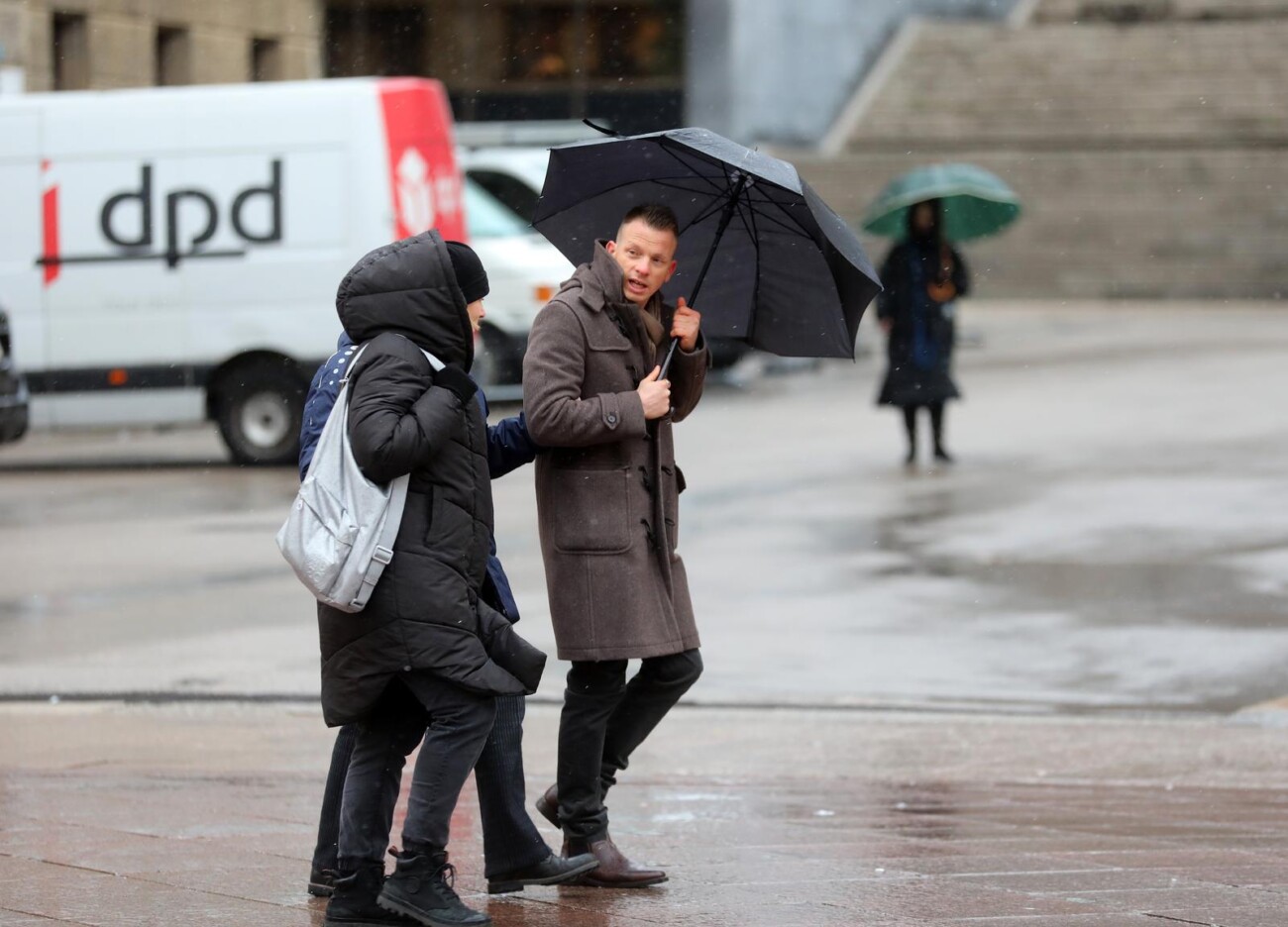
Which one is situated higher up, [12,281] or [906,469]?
[12,281]

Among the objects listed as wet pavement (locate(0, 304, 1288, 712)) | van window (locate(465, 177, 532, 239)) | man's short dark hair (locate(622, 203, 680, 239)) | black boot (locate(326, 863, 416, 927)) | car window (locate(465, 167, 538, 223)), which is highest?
man's short dark hair (locate(622, 203, 680, 239))

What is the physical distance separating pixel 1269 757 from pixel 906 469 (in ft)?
26.6

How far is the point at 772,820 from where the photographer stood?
5.86 meters

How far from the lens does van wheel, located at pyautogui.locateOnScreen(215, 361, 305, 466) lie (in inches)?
614

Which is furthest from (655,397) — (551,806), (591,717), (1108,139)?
(1108,139)

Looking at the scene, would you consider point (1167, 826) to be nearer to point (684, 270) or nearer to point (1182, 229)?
point (684, 270)

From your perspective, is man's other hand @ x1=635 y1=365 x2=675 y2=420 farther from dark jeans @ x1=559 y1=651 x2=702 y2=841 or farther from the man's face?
dark jeans @ x1=559 y1=651 x2=702 y2=841

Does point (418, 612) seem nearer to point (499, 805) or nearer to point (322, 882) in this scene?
point (499, 805)

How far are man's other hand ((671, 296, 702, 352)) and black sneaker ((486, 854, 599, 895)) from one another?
122cm

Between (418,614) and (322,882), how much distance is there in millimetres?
809

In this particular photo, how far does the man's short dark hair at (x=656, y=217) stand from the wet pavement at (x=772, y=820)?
1518 mm

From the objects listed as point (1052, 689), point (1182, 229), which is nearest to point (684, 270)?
point (1052, 689)

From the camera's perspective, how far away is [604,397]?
4.83 m

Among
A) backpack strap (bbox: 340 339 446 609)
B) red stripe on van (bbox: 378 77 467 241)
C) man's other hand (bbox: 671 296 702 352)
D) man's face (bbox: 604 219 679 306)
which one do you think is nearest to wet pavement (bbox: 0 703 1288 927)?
backpack strap (bbox: 340 339 446 609)
